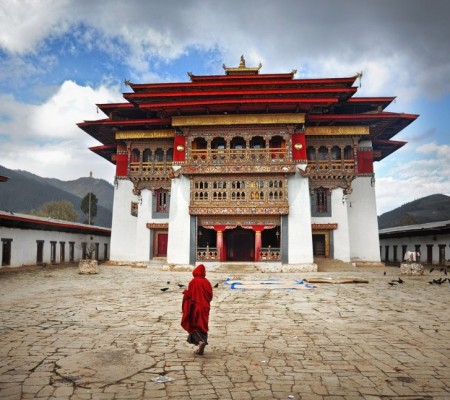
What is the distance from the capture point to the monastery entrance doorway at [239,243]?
26.3 metres

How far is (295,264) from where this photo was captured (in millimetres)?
21969

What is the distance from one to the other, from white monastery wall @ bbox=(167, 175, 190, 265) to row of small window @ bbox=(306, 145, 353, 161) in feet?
26.9

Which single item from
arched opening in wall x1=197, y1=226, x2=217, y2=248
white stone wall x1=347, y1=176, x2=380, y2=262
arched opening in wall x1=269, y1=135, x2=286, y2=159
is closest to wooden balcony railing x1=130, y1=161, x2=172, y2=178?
arched opening in wall x1=197, y1=226, x2=217, y2=248

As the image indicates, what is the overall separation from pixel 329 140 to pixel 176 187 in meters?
10.2

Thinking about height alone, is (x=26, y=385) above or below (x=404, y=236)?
below

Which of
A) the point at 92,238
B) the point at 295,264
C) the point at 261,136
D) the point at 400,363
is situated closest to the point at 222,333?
the point at 400,363

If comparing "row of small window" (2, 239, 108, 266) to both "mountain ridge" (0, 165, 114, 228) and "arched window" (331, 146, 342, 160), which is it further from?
"mountain ridge" (0, 165, 114, 228)

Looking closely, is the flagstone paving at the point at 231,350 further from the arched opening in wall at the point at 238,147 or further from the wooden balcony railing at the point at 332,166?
the wooden balcony railing at the point at 332,166

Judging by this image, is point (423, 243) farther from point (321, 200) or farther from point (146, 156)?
point (146, 156)

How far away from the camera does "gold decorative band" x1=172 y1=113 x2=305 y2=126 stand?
2267cm

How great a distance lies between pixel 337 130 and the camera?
24.1m

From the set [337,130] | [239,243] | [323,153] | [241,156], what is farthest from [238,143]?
A: [239,243]

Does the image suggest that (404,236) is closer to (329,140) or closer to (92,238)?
(329,140)

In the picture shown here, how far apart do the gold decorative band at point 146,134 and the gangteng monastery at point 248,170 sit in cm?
7
